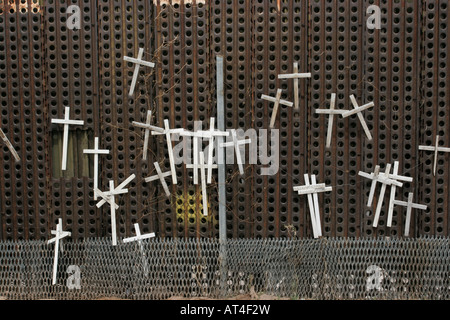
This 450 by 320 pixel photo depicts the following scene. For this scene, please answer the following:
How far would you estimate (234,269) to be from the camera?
6340 millimetres

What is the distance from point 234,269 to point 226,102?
2337mm

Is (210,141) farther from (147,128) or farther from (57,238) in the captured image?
(57,238)

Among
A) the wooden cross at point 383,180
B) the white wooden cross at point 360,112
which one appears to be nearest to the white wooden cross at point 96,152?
the white wooden cross at point 360,112

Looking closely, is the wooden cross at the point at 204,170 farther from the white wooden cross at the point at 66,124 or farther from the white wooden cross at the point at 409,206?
the white wooden cross at the point at 409,206

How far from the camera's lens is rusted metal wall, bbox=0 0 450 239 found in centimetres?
623

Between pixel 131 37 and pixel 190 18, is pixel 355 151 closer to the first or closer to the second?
pixel 190 18

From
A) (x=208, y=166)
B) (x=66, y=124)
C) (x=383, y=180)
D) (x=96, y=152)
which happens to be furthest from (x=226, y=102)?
(x=383, y=180)

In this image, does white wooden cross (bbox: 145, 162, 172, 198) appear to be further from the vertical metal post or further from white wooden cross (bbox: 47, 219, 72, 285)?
white wooden cross (bbox: 47, 219, 72, 285)

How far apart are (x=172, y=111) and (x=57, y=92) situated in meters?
1.67

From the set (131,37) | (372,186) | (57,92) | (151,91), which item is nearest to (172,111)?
(151,91)

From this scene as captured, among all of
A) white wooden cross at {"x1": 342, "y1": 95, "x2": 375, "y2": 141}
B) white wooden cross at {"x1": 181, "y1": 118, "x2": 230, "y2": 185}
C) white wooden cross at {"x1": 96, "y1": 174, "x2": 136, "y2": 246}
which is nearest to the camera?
white wooden cross at {"x1": 342, "y1": 95, "x2": 375, "y2": 141}

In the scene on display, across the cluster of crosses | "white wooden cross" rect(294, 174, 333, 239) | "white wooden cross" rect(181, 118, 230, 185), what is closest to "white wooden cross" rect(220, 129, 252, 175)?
the cluster of crosses

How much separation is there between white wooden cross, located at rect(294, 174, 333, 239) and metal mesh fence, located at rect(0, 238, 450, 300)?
0.19m

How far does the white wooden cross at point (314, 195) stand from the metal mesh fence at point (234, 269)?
0.19m
